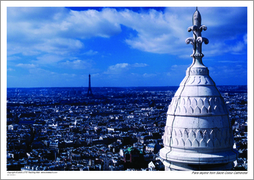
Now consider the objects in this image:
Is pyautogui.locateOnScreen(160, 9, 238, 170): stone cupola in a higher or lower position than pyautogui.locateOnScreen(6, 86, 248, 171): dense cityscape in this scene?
higher

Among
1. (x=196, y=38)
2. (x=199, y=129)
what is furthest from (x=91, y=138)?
(x=199, y=129)

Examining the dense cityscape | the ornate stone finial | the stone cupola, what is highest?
the ornate stone finial

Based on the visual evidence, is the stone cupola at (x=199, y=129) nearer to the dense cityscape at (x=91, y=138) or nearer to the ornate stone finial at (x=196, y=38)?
the ornate stone finial at (x=196, y=38)

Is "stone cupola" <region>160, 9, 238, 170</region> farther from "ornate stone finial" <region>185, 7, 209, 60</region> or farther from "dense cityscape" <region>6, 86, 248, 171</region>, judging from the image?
"dense cityscape" <region>6, 86, 248, 171</region>

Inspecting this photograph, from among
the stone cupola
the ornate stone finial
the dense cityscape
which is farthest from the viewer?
the dense cityscape

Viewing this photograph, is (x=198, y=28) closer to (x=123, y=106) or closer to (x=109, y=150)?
(x=109, y=150)

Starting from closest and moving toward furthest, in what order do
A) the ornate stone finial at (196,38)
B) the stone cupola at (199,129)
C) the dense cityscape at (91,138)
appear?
the stone cupola at (199,129) < the ornate stone finial at (196,38) < the dense cityscape at (91,138)

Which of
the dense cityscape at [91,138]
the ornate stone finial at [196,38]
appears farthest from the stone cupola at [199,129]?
the dense cityscape at [91,138]

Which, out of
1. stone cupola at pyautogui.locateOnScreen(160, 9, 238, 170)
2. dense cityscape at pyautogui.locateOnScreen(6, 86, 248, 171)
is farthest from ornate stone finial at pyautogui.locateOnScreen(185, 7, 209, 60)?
dense cityscape at pyautogui.locateOnScreen(6, 86, 248, 171)

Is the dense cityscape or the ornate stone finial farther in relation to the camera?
the dense cityscape

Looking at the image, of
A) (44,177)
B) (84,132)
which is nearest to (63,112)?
(84,132)
